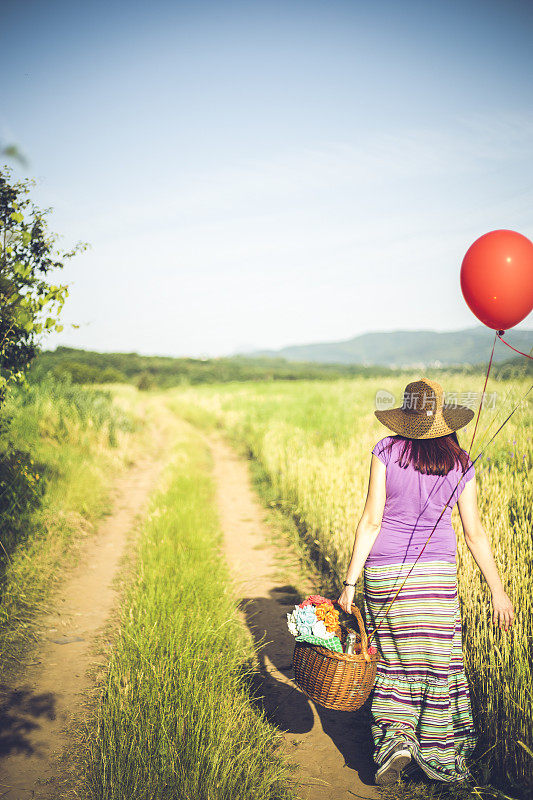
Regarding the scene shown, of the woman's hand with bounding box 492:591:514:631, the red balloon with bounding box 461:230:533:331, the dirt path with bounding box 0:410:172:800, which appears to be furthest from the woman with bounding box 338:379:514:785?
the dirt path with bounding box 0:410:172:800

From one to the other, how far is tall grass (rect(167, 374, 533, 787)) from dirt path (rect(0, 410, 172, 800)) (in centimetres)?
240

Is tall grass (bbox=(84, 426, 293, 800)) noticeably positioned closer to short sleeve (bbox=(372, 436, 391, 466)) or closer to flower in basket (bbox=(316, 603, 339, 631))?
flower in basket (bbox=(316, 603, 339, 631))

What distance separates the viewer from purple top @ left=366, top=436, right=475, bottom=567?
8.32ft

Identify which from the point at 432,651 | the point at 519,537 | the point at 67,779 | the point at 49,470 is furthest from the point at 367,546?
the point at 49,470

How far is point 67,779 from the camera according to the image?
2.52m

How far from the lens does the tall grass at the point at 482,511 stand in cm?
251

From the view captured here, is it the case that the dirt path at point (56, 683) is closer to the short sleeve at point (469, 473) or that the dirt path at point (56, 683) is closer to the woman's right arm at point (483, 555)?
the woman's right arm at point (483, 555)

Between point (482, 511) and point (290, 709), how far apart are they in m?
2.44

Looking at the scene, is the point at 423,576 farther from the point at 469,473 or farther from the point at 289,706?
the point at 289,706

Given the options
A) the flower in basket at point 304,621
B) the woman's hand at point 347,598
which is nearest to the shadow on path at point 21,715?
the flower in basket at point 304,621

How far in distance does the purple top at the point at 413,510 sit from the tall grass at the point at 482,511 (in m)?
0.46

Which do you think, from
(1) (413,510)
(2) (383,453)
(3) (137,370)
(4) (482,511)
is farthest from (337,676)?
(3) (137,370)

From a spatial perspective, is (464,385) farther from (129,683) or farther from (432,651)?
(129,683)

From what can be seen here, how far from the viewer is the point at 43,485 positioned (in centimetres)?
656
